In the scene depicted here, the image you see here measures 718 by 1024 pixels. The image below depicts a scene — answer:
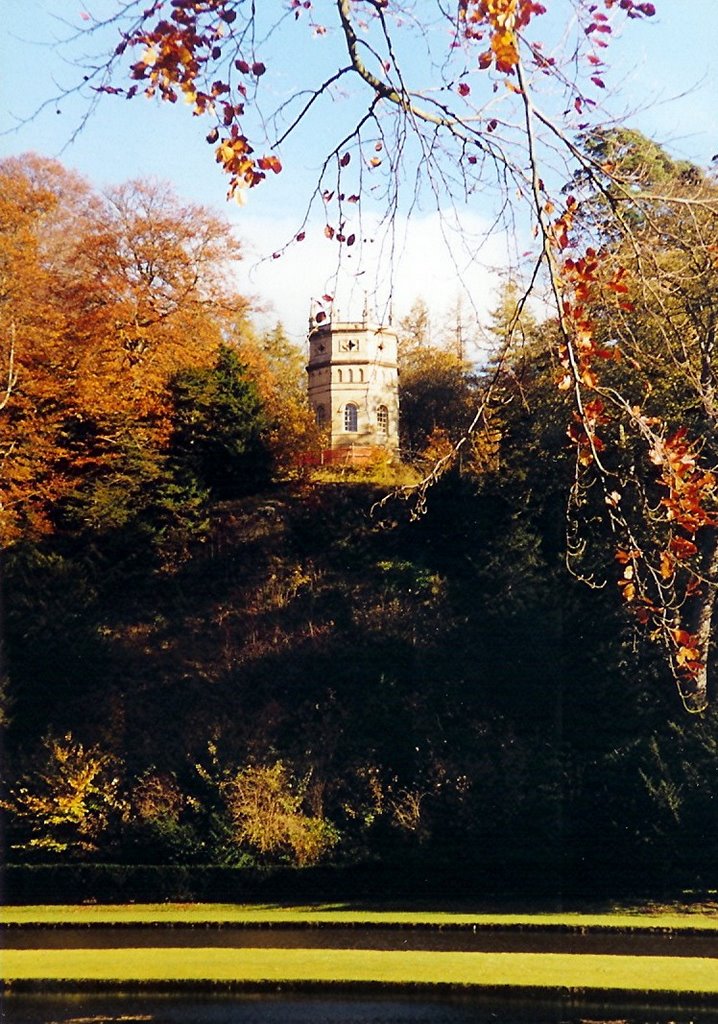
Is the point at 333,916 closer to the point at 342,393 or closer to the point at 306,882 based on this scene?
the point at 306,882

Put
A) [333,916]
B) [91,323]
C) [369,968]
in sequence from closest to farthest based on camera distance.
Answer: [369,968]
[333,916]
[91,323]

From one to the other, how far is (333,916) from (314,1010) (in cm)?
529

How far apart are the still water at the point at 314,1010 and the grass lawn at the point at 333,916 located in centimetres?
440

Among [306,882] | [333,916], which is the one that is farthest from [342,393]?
[333,916]

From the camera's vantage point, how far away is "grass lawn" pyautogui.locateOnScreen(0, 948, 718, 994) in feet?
39.4

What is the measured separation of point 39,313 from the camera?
24.2 metres

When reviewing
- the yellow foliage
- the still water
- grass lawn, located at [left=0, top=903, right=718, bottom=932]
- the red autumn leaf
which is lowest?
grass lawn, located at [left=0, top=903, right=718, bottom=932]

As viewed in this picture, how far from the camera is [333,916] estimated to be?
16.8 m

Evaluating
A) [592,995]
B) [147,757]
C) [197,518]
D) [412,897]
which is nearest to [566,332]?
[592,995]

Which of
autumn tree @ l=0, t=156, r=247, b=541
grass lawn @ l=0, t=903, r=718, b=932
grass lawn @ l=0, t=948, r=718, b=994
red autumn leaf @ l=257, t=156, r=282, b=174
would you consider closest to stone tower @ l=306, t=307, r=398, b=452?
autumn tree @ l=0, t=156, r=247, b=541

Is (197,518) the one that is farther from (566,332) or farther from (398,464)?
(566,332)

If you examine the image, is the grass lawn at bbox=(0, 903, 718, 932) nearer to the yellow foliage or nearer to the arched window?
the yellow foliage

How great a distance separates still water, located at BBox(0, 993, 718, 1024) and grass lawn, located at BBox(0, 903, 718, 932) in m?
4.40

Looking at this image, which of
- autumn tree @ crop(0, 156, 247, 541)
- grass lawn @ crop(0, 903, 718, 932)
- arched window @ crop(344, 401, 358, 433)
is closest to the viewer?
grass lawn @ crop(0, 903, 718, 932)
